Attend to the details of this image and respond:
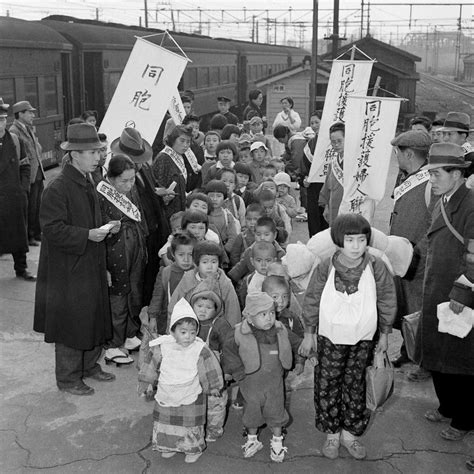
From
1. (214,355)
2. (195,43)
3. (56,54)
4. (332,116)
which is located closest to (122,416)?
→ (214,355)

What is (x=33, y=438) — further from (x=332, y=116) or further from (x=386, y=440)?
(x=332, y=116)

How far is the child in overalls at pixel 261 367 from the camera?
3818 mm

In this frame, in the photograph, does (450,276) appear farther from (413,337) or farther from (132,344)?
(132,344)

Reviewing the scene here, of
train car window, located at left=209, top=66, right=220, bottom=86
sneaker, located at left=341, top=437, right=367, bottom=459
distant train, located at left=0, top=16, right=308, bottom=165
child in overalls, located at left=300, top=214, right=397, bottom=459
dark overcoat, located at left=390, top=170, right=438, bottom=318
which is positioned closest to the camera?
child in overalls, located at left=300, top=214, right=397, bottom=459

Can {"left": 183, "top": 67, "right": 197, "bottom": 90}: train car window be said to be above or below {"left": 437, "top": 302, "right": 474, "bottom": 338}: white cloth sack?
above

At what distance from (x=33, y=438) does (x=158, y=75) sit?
11.9 ft

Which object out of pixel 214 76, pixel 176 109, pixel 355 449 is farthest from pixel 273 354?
pixel 214 76

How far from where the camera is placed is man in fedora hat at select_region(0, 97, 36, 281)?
6953mm

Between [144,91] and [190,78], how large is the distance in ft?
37.6

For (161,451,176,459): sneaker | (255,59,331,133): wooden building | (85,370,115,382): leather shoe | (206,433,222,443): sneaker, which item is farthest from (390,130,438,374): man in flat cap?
(255,59,331,133): wooden building

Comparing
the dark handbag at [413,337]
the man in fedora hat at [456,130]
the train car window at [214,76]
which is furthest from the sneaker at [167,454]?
the train car window at [214,76]

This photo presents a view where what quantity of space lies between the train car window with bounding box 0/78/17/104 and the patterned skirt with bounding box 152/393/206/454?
7992 millimetres

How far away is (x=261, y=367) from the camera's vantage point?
3828mm

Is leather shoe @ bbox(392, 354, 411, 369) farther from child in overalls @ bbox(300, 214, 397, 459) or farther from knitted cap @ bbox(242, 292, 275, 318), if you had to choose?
knitted cap @ bbox(242, 292, 275, 318)
